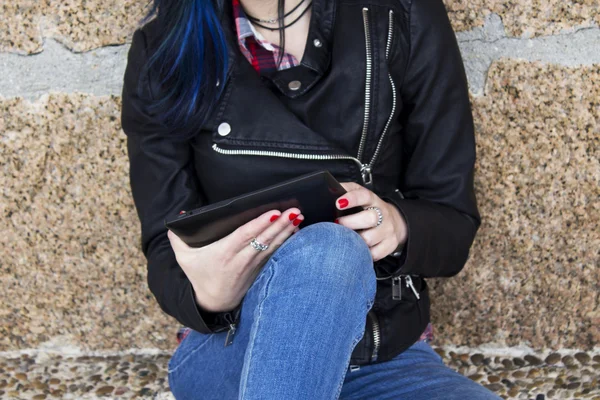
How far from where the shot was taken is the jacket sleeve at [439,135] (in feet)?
3.36

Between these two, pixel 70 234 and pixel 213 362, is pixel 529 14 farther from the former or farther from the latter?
pixel 70 234

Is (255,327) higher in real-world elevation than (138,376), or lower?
higher

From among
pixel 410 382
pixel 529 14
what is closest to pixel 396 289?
pixel 410 382

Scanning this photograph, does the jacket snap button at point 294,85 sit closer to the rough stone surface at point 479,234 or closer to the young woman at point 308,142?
the young woman at point 308,142

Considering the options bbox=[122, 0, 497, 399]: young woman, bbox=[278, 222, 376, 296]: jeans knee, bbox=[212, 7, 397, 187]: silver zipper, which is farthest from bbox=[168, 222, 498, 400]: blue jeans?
bbox=[212, 7, 397, 187]: silver zipper

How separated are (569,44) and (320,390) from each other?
850 millimetres

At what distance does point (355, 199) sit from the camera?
2.89ft

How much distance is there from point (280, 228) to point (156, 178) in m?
0.35

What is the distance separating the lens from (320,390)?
76 cm

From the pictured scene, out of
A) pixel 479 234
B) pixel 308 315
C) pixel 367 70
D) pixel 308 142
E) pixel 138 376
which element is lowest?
pixel 138 376

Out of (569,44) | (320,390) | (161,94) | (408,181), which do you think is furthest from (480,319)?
(161,94)

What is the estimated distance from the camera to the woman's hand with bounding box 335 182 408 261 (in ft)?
2.91

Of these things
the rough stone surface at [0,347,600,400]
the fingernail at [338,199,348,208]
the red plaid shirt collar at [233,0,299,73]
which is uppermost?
the red plaid shirt collar at [233,0,299,73]

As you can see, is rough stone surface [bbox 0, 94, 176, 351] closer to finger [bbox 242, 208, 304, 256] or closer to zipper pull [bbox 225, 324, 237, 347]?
zipper pull [bbox 225, 324, 237, 347]
